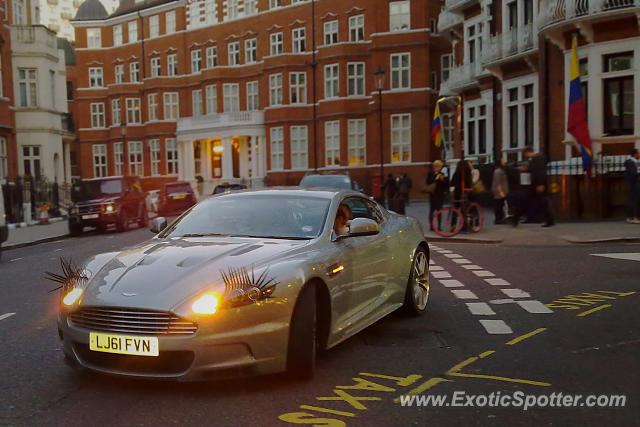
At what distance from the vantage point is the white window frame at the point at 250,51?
54.8 meters

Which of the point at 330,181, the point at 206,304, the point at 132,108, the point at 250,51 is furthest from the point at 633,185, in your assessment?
the point at 132,108

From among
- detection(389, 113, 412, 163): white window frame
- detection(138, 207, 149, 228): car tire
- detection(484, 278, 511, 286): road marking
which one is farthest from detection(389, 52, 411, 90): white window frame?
detection(484, 278, 511, 286): road marking

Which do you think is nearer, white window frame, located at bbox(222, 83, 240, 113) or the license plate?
Answer: the license plate

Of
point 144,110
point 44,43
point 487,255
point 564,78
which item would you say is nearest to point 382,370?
point 487,255

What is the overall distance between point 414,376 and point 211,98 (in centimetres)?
5344

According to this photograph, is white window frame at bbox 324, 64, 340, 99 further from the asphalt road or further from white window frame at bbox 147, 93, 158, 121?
the asphalt road

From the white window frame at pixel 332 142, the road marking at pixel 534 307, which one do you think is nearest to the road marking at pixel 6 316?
the road marking at pixel 534 307

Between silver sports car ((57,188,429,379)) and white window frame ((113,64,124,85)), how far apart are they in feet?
204

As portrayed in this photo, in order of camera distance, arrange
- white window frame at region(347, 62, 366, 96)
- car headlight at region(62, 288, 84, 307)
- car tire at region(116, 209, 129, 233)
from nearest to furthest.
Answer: car headlight at region(62, 288, 84, 307) < car tire at region(116, 209, 129, 233) < white window frame at region(347, 62, 366, 96)

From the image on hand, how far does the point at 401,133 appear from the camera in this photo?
45.8 meters

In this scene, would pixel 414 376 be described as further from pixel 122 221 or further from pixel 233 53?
pixel 233 53

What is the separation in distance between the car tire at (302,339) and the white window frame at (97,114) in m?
65.0

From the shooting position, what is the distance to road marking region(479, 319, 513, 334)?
689 cm

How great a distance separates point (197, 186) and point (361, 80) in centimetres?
1640
